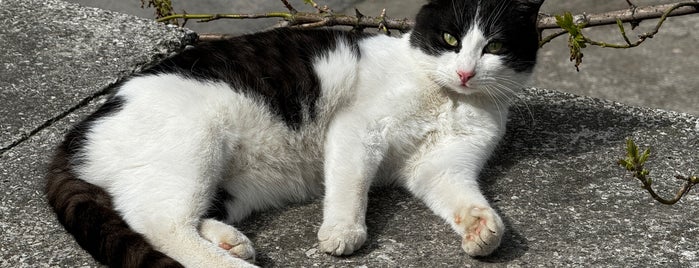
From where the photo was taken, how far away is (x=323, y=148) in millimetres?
2729

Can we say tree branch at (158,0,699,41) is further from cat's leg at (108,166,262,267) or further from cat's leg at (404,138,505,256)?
cat's leg at (108,166,262,267)

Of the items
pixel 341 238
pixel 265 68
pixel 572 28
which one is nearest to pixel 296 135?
pixel 265 68

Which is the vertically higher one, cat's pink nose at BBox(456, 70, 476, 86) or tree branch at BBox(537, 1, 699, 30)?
cat's pink nose at BBox(456, 70, 476, 86)

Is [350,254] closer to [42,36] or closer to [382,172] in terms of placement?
[382,172]

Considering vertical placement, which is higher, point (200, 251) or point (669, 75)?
point (200, 251)

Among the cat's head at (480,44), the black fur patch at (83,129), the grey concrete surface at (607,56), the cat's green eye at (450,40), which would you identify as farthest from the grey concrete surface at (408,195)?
the grey concrete surface at (607,56)

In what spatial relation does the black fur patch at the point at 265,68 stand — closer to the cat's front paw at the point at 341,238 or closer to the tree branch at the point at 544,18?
the cat's front paw at the point at 341,238

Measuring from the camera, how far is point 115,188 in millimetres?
2426

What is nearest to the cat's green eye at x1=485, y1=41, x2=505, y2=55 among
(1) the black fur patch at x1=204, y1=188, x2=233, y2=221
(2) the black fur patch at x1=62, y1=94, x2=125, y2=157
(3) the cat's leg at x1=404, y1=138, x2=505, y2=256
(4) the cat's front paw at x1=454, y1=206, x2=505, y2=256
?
(3) the cat's leg at x1=404, y1=138, x2=505, y2=256

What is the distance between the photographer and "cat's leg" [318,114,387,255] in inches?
92.2

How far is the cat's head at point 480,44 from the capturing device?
2.70 metres

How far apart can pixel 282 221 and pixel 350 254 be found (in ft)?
0.85

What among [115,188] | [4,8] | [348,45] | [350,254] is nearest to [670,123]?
[348,45]

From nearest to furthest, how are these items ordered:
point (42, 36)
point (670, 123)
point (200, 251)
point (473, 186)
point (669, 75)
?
point (200, 251) → point (473, 186) → point (670, 123) → point (42, 36) → point (669, 75)
